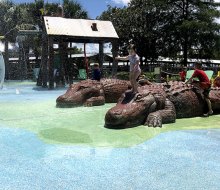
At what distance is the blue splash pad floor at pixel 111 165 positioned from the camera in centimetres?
453

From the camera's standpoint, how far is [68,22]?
19.5 metres

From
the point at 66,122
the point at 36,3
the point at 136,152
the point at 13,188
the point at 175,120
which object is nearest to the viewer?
the point at 13,188

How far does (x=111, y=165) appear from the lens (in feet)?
17.5

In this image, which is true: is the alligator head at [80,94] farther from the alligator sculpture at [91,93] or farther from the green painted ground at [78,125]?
the green painted ground at [78,125]

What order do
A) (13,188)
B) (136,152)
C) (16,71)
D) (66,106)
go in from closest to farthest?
1. (13,188)
2. (136,152)
3. (66,106)
4. (16,71)

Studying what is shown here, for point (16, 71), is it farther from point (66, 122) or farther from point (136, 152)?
point (136, 152)

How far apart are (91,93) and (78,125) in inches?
146

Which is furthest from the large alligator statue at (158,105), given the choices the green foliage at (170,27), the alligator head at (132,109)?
the green foliage at (170,27)

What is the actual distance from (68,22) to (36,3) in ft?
82.6

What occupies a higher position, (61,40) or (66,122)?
(61,40)

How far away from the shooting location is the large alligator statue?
795cm

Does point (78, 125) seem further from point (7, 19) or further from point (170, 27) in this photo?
point (170, 27)

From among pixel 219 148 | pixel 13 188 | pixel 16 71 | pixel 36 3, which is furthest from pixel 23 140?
pixel 36 3

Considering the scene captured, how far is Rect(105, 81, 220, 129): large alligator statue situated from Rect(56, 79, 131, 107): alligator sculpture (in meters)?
2.57
